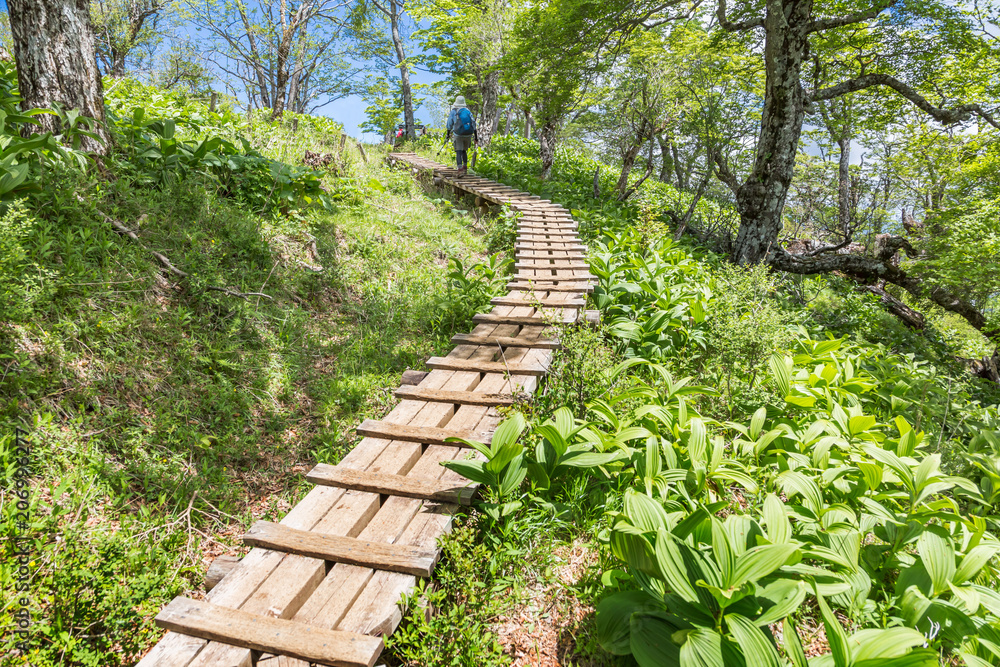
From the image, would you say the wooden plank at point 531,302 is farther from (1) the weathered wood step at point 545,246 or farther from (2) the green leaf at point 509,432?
(2) the green leaf at point 509,432

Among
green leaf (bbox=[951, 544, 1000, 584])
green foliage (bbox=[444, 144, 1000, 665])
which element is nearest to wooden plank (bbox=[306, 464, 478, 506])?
green foliage (bbox=[444, 144, 1000, 665])

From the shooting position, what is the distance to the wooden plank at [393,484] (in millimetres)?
2680

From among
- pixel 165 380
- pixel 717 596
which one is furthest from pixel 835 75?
pixel 165 380

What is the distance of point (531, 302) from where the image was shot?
539cm

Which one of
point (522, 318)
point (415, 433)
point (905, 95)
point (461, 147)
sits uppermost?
point (905, 95)

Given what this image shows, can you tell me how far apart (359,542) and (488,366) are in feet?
6.53

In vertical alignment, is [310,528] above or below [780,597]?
below

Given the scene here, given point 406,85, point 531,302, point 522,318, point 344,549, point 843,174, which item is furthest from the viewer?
point 406,85

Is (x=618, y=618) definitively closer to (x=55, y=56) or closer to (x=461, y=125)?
(x=55, y=56)

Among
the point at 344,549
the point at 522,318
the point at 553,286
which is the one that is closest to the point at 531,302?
the point at 522,318

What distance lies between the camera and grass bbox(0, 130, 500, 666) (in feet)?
7.68

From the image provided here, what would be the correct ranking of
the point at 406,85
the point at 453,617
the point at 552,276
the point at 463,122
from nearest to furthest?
the point at 453,617, the point at 552,276, the point at 463,122, the point at 406,85

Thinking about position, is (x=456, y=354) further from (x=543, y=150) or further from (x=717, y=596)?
(x=543, y=150)

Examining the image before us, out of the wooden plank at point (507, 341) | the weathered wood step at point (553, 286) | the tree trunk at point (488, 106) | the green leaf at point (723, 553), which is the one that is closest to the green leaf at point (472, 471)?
the green leaf at point (723, 553)
